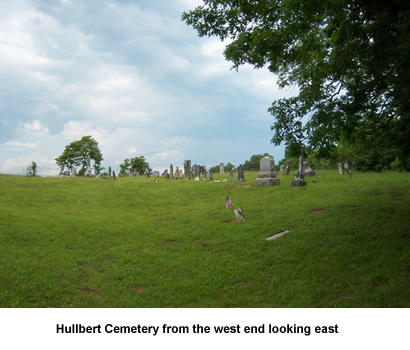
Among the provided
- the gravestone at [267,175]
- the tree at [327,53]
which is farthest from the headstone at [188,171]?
the tree at [327,53]

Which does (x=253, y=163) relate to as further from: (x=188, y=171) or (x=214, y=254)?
(x=214, y=254)

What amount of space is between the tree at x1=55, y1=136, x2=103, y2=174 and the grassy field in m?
40.2

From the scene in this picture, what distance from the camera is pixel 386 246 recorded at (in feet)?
30.2

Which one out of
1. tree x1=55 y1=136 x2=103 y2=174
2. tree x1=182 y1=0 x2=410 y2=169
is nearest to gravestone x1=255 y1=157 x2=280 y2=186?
tree x1=182 y1=0 x2=410 y2=169

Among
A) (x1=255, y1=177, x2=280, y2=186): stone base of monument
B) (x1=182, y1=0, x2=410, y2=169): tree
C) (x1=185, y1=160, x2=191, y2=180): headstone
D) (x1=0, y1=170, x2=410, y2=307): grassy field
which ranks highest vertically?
(x1=182, y1=0, x2=410, y2=169): tree

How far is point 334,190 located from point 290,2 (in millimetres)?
15019

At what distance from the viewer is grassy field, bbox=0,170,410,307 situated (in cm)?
733

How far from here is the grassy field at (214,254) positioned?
24.0 feet

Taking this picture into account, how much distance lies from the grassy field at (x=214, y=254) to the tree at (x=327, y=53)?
351cm

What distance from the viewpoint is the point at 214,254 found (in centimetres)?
1052

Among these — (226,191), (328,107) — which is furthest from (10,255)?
(226,191)

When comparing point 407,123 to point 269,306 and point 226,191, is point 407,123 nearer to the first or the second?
point 269,306

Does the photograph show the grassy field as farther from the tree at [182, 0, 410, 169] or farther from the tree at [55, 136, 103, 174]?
the tree at [55, 136, 103, 174]

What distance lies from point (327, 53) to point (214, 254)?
7.91 meters
